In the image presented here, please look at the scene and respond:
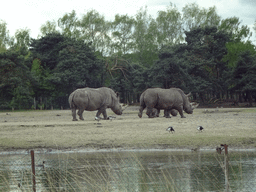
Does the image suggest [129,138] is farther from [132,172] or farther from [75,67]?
[75,67]

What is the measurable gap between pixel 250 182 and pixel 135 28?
54.7 meters

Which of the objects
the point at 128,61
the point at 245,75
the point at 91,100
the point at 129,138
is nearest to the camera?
the point at 129,138

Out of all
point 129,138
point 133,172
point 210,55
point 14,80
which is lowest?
point 133,172

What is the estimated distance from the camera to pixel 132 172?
8.92 m

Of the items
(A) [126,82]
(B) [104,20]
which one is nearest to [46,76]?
(A) [126,82]

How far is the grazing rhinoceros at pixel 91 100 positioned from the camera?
23125mm

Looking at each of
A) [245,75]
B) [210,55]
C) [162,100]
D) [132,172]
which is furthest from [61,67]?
[132,172]

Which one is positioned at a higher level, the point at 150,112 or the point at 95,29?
the point at 95,29

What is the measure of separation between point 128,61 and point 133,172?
44.7 m

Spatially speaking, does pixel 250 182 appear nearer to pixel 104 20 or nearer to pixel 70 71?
pixel 70 71

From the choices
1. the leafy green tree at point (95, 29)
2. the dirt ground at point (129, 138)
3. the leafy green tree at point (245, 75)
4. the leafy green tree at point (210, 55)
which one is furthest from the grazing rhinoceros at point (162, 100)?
the leafy green tree at point (95, 29)

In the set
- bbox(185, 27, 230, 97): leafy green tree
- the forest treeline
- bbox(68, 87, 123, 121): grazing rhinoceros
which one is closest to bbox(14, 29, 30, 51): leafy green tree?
the forest treeline

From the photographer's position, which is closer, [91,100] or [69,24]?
[91,100]

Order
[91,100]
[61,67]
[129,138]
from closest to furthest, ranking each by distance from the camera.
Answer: [129,138] → [91,100] → [61,67]
